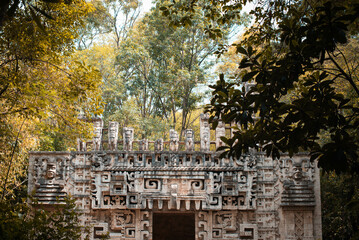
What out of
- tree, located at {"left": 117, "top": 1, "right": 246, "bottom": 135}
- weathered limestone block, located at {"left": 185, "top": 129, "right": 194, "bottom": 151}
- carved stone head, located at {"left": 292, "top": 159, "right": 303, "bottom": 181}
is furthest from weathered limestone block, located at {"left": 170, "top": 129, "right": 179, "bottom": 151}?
tree, located at {"left": 117, "top": 1, "right": 246, "bottom": 135}

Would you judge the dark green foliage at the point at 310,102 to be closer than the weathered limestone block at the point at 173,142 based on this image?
Yes

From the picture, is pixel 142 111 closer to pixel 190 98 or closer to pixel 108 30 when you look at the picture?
pixel 190 98

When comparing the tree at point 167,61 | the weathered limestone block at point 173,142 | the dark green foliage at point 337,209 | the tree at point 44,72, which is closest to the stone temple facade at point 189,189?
the weathered limestone block at point 173,142

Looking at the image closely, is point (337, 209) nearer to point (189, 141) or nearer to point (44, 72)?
point (189, 141)

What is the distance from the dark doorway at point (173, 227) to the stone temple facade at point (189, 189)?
4.04 meters

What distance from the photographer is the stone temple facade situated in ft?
28.1

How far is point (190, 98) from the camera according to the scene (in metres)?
15.3

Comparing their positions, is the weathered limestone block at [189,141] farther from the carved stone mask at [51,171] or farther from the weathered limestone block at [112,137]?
the carved stone mask at [51,171]

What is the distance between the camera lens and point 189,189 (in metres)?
8.69

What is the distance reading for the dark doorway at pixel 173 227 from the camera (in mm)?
12672

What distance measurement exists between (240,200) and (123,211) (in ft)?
8.80

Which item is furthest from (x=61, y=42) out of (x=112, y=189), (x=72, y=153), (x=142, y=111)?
(x=142, y=111)

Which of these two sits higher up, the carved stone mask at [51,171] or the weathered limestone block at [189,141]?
the weathered limestone block at [189,141]

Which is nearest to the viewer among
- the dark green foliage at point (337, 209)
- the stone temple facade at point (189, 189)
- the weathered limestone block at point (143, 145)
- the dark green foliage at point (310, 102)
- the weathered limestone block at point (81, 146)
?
the dark green foliage at point (310, 102)
